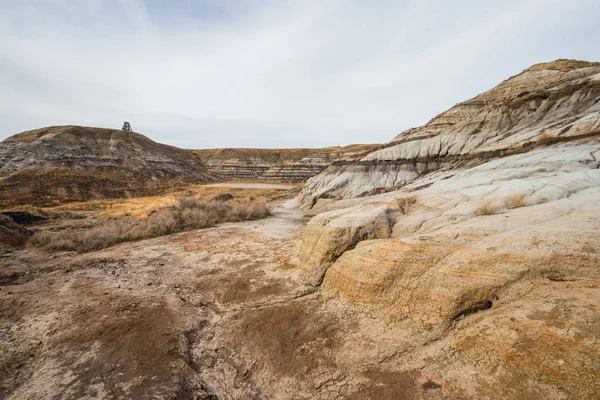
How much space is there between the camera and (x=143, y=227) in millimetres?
14609

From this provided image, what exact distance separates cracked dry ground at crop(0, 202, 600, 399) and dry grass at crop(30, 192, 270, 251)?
17.4 ft

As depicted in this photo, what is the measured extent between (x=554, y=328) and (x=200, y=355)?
17.6 feet

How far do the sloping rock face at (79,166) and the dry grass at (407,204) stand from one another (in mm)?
34876

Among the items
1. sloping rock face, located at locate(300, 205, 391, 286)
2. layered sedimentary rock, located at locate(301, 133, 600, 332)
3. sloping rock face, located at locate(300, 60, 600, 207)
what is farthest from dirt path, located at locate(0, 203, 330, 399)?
sloping rock face, located at locate(300, 60, 600, 207)

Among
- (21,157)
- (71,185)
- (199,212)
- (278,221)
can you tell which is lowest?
(278,221)

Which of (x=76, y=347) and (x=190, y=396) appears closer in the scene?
(x=190, y=396)

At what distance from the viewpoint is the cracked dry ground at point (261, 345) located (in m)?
3.36

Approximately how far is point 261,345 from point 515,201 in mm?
6941

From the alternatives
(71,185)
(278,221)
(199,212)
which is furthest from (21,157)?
(278,221)

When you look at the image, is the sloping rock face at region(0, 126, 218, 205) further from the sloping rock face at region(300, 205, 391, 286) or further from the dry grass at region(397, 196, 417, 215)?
the dry grass at region(397, 196, 417, 215)

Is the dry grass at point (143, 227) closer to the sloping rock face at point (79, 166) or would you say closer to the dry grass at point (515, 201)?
the dry grass at point (515, 201)

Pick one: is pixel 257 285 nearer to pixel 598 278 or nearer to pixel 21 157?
pixel 598 278

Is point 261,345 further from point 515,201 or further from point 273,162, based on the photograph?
point 273,162

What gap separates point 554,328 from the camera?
10.8ft
